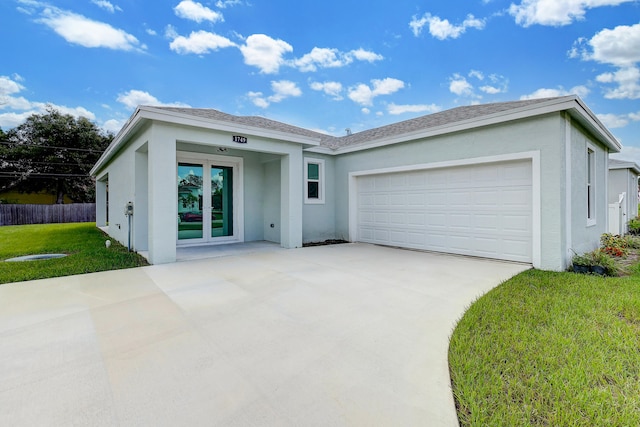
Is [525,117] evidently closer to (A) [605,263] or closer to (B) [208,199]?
(A) [605,263]

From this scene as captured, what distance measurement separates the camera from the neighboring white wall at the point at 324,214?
959cm

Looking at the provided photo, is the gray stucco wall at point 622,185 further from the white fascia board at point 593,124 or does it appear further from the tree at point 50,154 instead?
the tree at point 50,154

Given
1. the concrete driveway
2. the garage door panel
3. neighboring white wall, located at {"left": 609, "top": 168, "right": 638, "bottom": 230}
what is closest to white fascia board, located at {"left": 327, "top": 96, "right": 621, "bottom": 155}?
the garage door panel

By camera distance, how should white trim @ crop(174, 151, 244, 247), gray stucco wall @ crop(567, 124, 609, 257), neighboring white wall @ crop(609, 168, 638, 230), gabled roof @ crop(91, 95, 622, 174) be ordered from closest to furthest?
gabled roof @ crop(91, 95, 622, 174), gray stucco wall @ crop(567, 124, 609, 257), white trim @ crop(174, 151, 244, 247), neighboring white wall @ crop(609, 168, 638, 230)

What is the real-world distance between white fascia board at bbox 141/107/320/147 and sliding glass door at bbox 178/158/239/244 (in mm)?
2199

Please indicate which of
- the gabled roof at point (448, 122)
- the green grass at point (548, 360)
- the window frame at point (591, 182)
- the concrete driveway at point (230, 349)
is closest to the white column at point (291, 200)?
the gabled roof at point (448, 122)

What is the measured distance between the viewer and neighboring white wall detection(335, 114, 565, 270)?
5574 mm

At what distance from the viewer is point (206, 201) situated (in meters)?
8.80

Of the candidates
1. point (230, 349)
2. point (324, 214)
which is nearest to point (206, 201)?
point (324, 214)

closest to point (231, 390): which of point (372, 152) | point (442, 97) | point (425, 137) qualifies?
point (425, 137)

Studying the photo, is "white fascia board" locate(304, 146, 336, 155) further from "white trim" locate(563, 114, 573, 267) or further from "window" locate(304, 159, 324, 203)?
"white trim" locate(563, 114, 573, 267)

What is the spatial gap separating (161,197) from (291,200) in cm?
337

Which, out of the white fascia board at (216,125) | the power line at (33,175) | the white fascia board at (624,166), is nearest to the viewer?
the white fascia board at (216,125)

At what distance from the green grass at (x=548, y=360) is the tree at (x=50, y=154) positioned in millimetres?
30923
